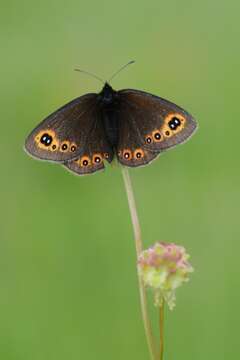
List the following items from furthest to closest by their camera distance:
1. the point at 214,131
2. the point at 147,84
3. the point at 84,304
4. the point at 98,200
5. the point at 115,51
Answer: the point at 115,51, the point at 147,84, the point at 214,131, the point at 98,200, the point at 84,304

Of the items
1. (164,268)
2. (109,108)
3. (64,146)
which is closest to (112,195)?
(109,108)

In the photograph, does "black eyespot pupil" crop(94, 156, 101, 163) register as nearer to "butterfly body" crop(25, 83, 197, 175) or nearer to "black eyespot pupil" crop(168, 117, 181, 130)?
"butterfly body" crop(25, 83, 197, 175)

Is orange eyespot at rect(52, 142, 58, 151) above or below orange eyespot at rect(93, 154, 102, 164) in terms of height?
above

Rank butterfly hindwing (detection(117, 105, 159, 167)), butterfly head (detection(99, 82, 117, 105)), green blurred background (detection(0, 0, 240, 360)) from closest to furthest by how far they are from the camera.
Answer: butterfly hindwing (detection(117, 105, 159, 167))
butterfly head (detection(99, 82, 117, 105))
green blurred background (detection(0, 0, 240, 360))

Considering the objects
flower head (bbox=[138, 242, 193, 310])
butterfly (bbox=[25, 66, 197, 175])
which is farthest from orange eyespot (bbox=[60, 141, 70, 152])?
flower head (bbox=[138, 242, 193, 310])

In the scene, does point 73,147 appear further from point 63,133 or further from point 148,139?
point 148,139

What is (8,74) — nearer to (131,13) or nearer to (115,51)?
(115,51)

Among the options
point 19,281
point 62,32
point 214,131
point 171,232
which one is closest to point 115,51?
point 62,32

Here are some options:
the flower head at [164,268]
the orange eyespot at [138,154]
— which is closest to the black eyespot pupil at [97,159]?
the orange eyespot at [138,154]
